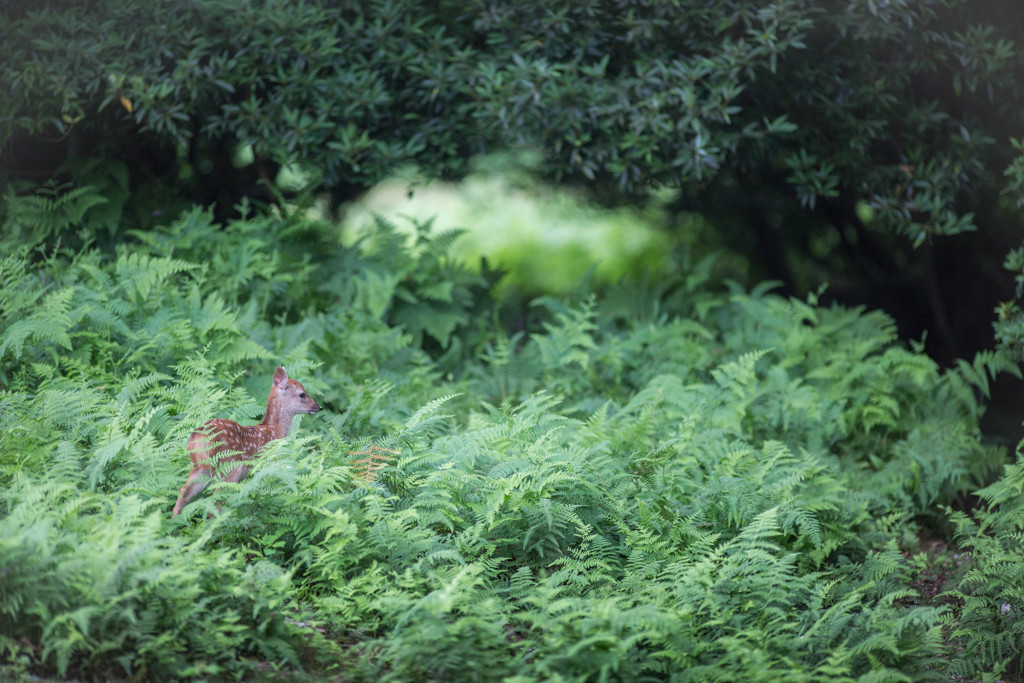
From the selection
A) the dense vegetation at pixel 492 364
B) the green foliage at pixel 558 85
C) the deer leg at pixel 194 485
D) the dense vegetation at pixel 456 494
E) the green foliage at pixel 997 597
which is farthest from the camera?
the green foliage at pixel 558 85

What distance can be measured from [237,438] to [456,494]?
122 centimetres

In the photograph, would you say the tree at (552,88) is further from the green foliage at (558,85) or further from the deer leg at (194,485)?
the deer leg at (194,485)

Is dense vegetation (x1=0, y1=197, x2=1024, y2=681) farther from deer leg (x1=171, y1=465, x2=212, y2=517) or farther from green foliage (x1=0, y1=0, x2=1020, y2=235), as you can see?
green foliage (x1=0, y1=0, x2=1020, y2=235)

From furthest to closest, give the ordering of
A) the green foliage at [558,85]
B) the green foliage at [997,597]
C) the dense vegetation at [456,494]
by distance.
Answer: the green foliage at [558,85], the green foliage at [997,597], the dense vegetation at [456,494]

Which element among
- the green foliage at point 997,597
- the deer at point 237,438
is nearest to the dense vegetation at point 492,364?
the green foliage at point 997,597

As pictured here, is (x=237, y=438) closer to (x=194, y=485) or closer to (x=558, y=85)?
(x=194, y=485)

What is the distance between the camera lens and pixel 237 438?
4.38m

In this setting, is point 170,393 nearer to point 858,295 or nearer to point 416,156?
point 416,156

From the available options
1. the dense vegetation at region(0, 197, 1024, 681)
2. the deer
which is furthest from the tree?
the deer

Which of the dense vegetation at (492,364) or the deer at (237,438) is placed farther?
the deer at (237,438)

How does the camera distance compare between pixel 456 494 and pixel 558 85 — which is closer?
pixel 456 494

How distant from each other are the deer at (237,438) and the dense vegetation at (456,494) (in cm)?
16

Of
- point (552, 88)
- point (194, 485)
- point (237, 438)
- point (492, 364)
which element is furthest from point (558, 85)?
point (194, 485)

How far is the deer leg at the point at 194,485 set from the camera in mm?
4035
